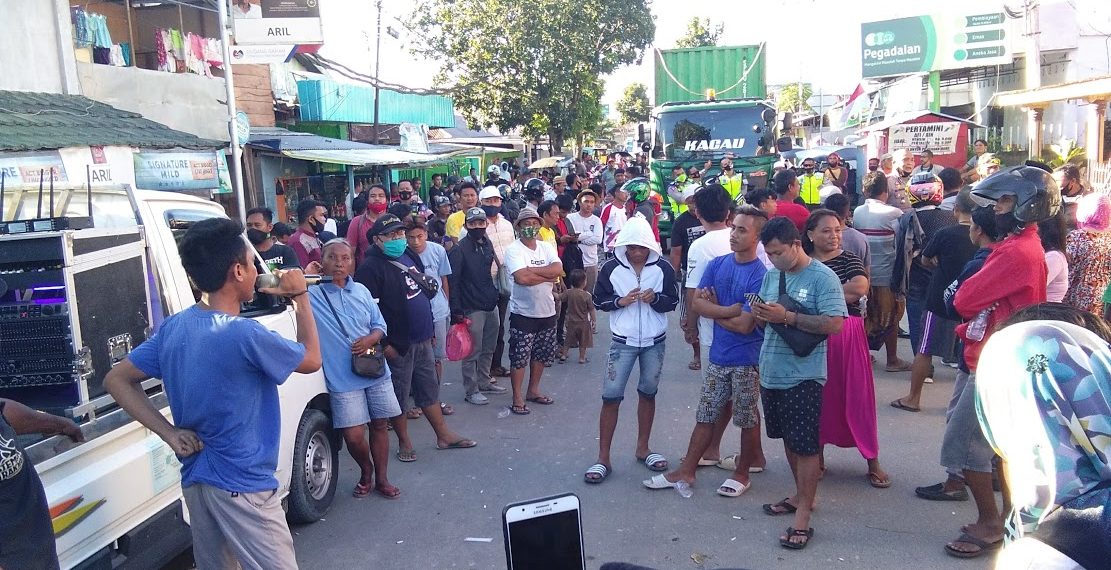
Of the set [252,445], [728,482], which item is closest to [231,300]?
[252,445]

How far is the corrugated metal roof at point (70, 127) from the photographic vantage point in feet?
25.1

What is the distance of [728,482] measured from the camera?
529 cm

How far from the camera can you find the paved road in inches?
179

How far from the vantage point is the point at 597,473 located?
554cm

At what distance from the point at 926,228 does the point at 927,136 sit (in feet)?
44.6

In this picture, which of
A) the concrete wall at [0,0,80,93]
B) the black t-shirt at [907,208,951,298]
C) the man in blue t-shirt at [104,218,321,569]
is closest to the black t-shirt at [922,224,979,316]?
the black t-shirt at [907,208,951,298]

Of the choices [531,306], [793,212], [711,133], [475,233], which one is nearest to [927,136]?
[711,133]

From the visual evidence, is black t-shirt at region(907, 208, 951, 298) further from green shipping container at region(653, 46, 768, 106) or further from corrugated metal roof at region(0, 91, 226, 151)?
green shipping container at region(653, 46, 768, 106)

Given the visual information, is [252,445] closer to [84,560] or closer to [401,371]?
[84,560]

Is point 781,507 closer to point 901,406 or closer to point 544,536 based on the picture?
point 901,406

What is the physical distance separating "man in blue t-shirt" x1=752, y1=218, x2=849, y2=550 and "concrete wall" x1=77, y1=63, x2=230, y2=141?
1037 centimetres

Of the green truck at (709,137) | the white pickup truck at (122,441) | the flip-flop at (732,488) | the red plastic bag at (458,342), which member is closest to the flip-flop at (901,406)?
the flip-flop at (732,488)

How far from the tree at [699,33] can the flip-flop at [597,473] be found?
49309mm

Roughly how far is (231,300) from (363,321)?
7.73ft
